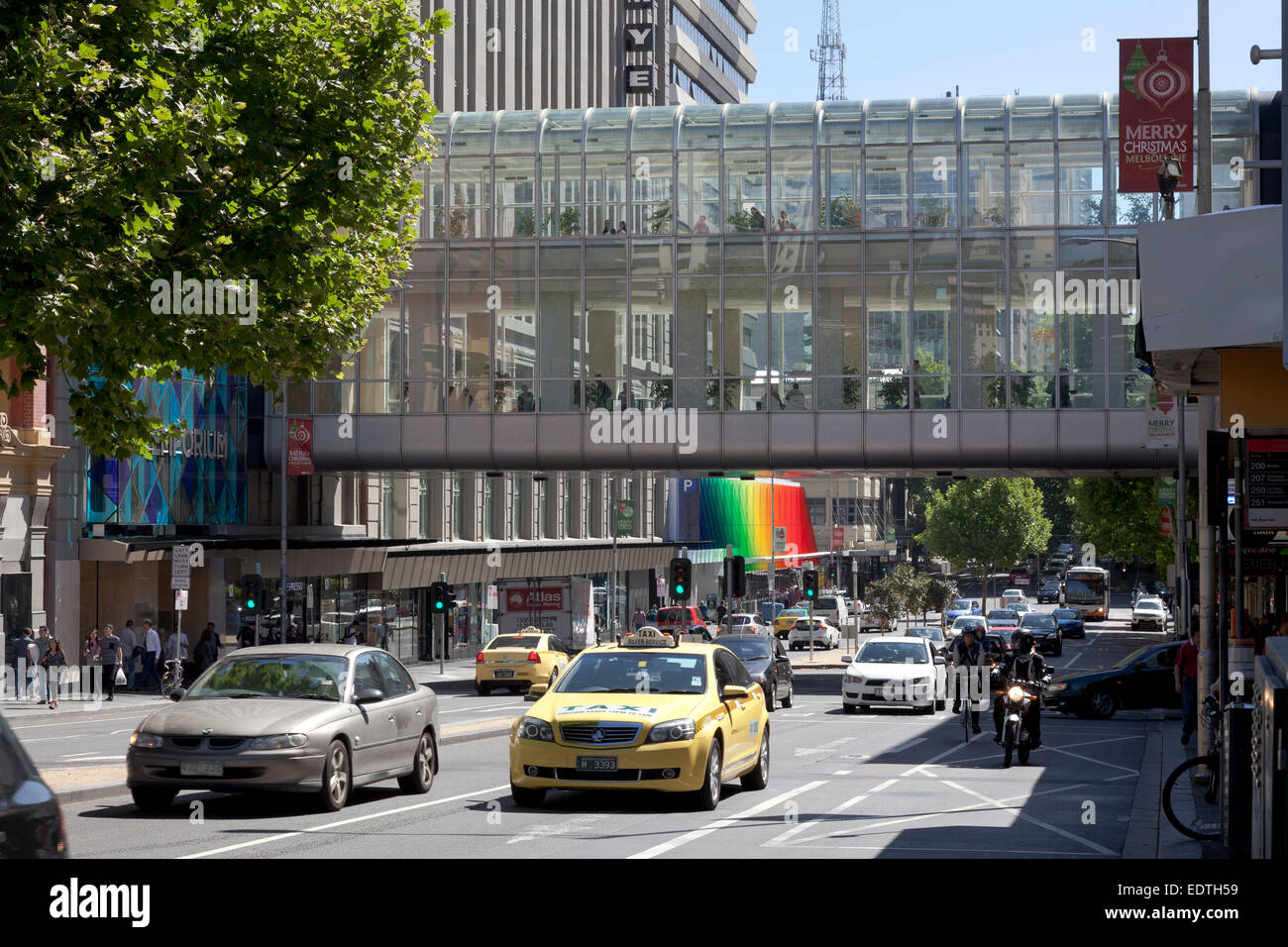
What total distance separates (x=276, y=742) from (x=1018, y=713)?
35.3ft

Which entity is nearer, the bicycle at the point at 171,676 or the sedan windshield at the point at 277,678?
the sedan windshield at the point at 277,678

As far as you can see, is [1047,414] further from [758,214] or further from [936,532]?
[936,532]

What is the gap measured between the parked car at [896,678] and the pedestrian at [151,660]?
58.0 feet

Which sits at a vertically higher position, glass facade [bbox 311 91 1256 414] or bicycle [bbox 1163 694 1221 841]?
glass facade [bbox 311 91 1256 414]

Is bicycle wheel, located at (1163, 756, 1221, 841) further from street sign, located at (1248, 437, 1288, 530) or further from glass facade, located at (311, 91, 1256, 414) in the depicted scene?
glass facade, located at (311, 91, 1256, 414)

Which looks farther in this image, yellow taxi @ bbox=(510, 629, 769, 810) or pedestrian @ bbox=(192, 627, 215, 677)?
pedestrian @ bbox=(192, 627, 215, 677)

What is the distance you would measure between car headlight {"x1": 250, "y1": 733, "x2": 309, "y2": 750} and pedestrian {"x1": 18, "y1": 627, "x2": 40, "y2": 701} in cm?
2435

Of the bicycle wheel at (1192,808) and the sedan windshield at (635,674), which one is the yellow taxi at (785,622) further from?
the bicycle wheel at (1192,808)

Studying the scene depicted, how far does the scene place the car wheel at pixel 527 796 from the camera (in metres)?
15.3

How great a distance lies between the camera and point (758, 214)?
4759 centimetres

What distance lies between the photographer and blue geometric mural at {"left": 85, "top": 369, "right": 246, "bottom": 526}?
A: 44.4 meters

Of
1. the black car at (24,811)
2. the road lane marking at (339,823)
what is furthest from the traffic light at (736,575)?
the black car at (24,811)

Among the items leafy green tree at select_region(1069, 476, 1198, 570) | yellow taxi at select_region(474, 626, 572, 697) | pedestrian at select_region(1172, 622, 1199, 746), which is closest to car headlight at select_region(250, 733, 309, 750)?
pedestrian at select_region(1172, 622, 1199, 746)
